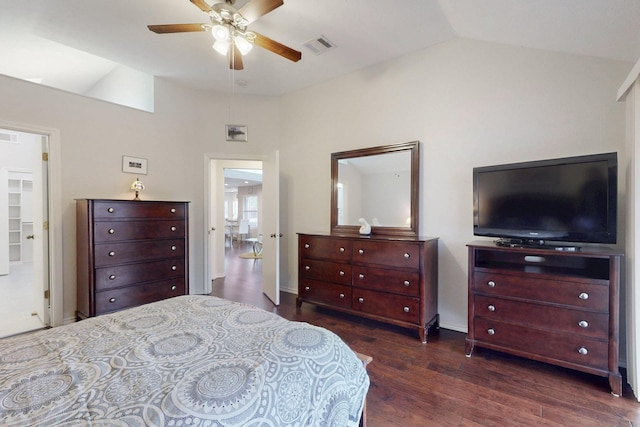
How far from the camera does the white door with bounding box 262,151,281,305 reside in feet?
12.0

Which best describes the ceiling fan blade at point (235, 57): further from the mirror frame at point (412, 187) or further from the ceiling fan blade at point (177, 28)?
the mirror frame at point (412, 187)

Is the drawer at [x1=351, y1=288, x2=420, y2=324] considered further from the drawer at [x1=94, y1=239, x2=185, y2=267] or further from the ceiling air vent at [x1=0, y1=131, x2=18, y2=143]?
the ceiling air vent at [x1=0, y1=131, x2=18, y2=143]

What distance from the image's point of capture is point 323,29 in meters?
2.70

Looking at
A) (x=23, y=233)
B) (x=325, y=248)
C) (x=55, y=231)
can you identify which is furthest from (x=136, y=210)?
(x=23, y=233)

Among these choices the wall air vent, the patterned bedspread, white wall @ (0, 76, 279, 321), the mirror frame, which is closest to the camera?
the patterned bedspread

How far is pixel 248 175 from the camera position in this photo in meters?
9.58

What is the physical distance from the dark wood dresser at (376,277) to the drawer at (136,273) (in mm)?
1514

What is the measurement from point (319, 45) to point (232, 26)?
1.10 meters

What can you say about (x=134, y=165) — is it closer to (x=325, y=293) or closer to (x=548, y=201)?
(x=325, y=293)

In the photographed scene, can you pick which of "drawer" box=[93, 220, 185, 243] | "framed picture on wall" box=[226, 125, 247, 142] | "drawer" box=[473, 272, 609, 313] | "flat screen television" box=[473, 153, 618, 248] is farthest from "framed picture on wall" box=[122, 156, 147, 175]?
"drawer" box=[473, 272, 609, 313]

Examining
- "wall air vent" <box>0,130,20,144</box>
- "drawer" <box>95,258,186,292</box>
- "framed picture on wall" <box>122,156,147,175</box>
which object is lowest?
"drawer" <box>95,258,186,292</box>

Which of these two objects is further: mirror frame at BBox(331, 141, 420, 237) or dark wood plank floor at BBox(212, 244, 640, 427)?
mirror frame at BBox(331, 141, 420, 237)

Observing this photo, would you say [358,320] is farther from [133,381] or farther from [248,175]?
[248,175]

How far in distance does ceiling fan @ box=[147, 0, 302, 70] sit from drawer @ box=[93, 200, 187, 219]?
5.52ft
